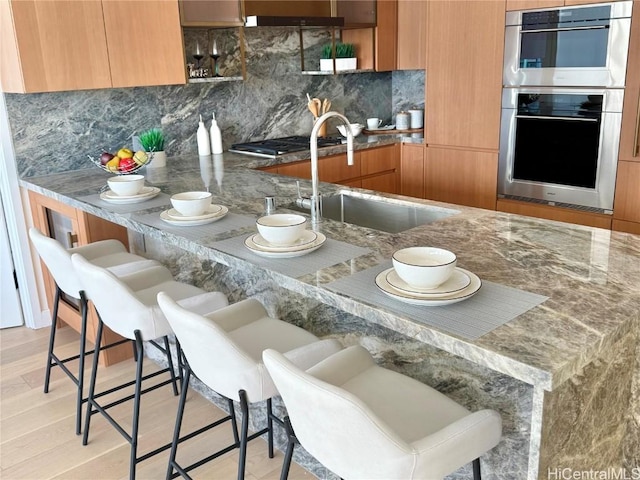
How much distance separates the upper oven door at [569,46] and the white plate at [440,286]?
2.35 meters

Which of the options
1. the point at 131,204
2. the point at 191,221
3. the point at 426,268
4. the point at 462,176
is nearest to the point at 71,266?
the point at 131,204

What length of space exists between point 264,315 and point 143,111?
2.28 metres

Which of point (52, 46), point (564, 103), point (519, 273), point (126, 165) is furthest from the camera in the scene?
point (564, 103)

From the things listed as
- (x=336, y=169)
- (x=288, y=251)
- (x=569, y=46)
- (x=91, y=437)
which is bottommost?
(x=91, y=437)

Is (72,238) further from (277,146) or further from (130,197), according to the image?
(277,146)

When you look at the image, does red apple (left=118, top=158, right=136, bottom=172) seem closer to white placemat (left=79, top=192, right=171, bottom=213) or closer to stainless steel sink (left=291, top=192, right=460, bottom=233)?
white placemat (left=79, top=192, right=171, bottom=213)

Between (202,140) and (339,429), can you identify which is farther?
(202,140)

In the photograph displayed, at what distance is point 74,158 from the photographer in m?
3.72

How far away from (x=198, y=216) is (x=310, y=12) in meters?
2.81

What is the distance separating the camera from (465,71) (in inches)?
164

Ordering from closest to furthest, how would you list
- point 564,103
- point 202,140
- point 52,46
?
point 52,46 → point 564,103 → point 202,140

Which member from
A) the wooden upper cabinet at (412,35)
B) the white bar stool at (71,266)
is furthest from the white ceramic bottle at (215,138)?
the wooden upper cabinet at (412,35)

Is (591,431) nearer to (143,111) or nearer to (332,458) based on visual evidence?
(332,458)

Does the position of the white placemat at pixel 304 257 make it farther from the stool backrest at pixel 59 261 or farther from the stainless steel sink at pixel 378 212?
the stool backrest at pixel 59 261
